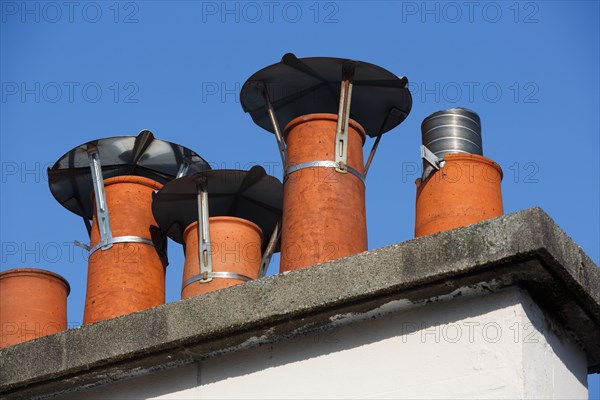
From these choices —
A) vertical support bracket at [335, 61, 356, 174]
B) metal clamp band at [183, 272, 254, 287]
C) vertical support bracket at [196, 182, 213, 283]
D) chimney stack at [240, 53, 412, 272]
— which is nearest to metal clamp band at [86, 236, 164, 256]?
vertical support bracket at [196, 182, 213, 283]

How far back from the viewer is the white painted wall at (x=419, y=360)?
4.90 m

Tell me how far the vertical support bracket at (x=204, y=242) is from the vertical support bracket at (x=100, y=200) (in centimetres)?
60

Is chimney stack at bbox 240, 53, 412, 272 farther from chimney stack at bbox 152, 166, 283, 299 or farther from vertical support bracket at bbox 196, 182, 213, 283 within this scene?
vertical support bracket at bbox 196, 182, 213, 283

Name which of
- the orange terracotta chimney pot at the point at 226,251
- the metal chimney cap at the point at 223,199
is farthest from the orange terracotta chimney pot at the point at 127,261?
the orange terracotta chimney pot at the point at 226,251

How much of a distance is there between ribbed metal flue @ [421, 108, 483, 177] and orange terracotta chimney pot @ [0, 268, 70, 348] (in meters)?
2.38

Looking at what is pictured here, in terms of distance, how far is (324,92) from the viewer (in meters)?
7.21

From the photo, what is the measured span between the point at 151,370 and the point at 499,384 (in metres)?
1.72

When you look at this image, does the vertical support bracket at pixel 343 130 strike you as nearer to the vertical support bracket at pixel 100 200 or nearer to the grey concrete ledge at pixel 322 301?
the grey concrete ledge at pixel 322 301

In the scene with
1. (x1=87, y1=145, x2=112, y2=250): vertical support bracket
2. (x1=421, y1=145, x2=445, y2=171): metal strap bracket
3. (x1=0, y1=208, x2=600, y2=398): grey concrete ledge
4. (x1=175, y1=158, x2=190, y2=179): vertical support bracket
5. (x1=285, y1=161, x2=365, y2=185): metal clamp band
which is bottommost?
(x1=0, y1=208, x2=600, y2=398): grey concrete ledge

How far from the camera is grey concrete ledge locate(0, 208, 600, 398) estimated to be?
4977mm

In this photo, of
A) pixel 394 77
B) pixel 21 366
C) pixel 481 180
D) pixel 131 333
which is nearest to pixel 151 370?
pixel 131 333

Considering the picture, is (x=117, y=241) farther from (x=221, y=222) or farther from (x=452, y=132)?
(x=452, y=132)

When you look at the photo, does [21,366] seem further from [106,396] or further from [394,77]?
[394,77]

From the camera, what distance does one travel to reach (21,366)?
5.99 meters
